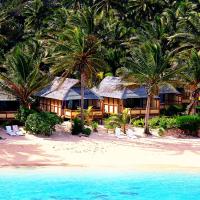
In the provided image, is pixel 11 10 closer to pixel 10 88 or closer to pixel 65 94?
pixel 65 94

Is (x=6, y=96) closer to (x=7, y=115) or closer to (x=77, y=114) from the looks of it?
(x=7, y=115)

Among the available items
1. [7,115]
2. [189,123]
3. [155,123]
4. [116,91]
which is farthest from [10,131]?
[189,123]

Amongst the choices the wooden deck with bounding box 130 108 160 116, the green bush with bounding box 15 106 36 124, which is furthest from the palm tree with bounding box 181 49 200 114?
the green bush with bounding box 15 106 36 124

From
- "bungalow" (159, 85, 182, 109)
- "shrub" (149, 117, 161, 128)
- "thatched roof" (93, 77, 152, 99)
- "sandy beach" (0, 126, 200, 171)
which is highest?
"thatched roof" (93, 77, 152, 99)

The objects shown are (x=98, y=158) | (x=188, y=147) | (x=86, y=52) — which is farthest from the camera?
(x=86, y=52)

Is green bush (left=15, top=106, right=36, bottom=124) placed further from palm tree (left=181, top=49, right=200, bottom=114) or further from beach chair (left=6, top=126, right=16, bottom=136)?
palm tree (left=181, top=49, right=200, bottom=114)

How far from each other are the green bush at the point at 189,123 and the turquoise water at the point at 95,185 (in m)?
10.3

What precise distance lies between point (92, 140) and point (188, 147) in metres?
6.63

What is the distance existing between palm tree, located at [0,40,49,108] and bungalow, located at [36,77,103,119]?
5.47 m

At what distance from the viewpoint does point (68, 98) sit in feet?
140

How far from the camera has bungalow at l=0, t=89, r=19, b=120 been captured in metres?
39.3

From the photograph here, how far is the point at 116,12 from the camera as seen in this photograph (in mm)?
76125

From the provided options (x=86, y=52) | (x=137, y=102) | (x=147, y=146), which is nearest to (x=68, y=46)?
(x=86, y=52)

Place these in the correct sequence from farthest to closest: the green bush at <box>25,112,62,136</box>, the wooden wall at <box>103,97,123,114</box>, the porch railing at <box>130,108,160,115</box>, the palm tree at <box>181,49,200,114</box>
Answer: the wooden wall at <box>103,97,123,114</box>, the porch railing at <box>130,108,160,115</box>, the palm tree at <box>181,49,200,114</box>, the green bush at <box>25,112,62,136</box>
